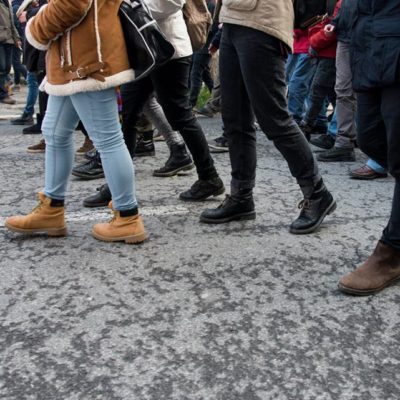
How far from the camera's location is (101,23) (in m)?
2.47

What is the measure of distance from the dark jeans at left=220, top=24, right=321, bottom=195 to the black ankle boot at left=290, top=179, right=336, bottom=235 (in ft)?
0.17

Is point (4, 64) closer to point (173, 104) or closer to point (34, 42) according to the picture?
point (173, 104)

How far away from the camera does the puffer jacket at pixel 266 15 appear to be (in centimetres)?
261

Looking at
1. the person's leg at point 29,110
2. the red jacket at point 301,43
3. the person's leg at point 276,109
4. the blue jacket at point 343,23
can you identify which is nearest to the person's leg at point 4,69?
the person's leg at point 29,110

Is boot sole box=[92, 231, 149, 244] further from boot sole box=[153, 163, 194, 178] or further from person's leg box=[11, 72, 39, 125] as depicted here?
person's leg box=[11, 72, 39, 125]

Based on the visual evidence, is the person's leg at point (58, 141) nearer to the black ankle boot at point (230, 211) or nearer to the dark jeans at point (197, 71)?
the black ankle boot at point (230, 211)

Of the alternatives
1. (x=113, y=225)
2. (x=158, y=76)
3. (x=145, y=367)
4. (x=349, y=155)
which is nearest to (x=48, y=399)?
(x=145, y=367)

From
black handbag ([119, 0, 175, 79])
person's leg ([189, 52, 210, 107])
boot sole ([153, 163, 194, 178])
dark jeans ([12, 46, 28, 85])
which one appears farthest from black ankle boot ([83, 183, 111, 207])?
dark jeans ([12, 46, 28, 85])

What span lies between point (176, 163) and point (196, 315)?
2179 mm

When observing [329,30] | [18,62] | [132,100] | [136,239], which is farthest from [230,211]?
[18,62]

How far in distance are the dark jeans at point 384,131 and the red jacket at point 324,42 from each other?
2.81 meters

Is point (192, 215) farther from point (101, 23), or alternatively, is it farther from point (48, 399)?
point (48, 399)

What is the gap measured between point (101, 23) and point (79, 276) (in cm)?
112

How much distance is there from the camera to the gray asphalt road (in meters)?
1.73
